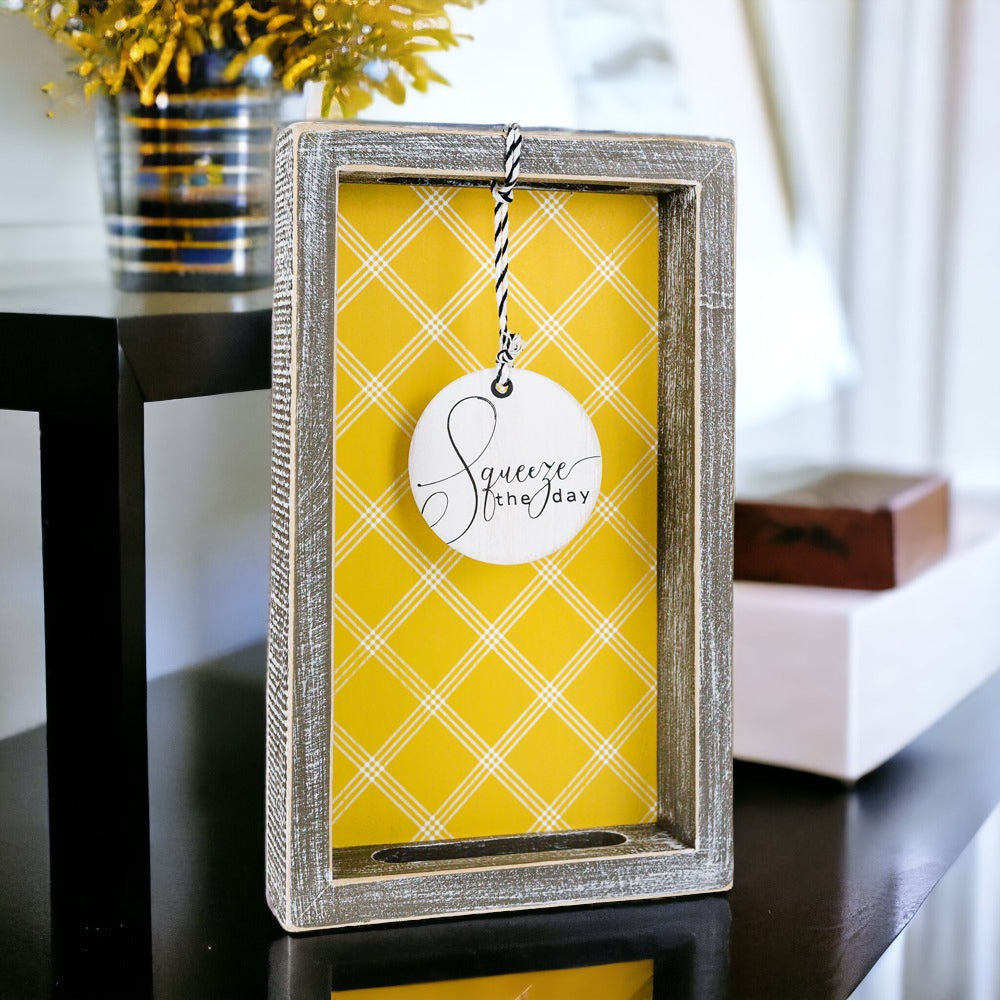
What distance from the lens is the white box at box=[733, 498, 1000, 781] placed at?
2.37 feet

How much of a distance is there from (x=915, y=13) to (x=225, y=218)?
94cm

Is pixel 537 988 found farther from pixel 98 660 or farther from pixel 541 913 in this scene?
pixel 98 660

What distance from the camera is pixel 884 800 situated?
2.38 feet

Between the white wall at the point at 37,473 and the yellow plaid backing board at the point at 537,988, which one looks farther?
the white wall at the point at 37,473

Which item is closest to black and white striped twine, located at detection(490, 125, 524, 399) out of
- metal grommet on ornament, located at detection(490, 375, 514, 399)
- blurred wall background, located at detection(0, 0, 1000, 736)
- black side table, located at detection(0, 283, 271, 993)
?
metal grommet on ornament, located at detection(490, 375, 514, 399)

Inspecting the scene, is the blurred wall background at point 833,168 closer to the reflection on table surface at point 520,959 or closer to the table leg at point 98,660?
the table leg at point 98,660

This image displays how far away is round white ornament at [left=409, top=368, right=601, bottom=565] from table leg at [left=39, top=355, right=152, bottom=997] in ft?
0.42

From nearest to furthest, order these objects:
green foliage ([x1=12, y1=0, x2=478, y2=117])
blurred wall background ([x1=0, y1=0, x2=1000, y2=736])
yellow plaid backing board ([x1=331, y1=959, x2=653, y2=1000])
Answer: yellow plaid backing board ([x1=331, y1=959, x2=653, y2=1000]), green foliage ([x1=12, y1=0, x2=478, y2=117]), blurred wall background ([x1=0, y1=0, x2=1000, y2=736])

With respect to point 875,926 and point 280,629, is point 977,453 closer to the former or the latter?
→ point 875,926

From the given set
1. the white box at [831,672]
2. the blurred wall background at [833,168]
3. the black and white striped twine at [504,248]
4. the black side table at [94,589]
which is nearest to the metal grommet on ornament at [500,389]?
the black and white striped twine at [504,248]

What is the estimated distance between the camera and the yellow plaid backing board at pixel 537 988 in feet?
1.61

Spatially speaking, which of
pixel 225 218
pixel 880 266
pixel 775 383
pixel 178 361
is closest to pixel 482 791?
pixel 178 361

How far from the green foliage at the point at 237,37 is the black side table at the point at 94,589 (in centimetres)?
22

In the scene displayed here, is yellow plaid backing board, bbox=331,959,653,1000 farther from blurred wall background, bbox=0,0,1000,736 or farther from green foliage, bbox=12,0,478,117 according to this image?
blurred wall background, bbox=0,0,1000,736
